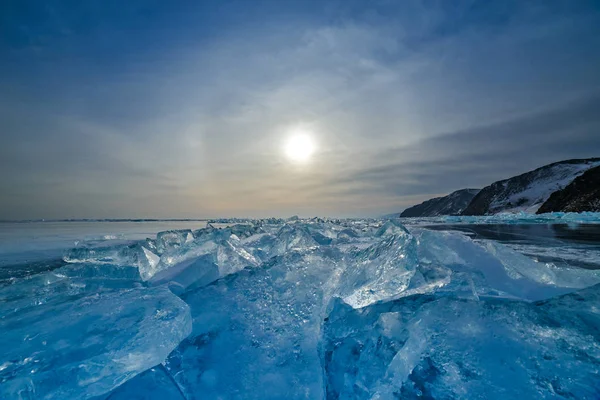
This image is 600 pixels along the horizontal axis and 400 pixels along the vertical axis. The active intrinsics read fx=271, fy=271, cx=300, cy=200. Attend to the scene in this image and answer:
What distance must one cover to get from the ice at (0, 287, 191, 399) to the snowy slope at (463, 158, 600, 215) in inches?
2729

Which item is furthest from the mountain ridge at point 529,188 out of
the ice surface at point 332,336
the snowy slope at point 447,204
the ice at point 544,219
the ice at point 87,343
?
the ice at point 87,343

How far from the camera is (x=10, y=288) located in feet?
9.04

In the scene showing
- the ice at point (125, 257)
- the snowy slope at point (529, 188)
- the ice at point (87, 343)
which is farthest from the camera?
the snowy slope at point (529, 188)

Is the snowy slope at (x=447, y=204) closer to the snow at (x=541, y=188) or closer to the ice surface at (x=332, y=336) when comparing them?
the snow at (x=541, y=188)

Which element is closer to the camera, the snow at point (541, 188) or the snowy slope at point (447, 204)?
the snow at point (541, 188)

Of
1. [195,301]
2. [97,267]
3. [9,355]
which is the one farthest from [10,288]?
[195,301]

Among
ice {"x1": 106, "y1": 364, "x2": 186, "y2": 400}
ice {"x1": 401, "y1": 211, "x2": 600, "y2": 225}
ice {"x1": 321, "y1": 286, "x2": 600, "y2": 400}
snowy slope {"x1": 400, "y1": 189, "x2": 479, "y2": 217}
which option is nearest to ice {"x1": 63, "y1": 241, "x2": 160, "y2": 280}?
ice {"x1": 106, "y1": 364, "x2": 186, "y2": 400}

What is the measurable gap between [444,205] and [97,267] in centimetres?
14132

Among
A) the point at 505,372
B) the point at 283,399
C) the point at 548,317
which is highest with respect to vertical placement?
the point at 548,317

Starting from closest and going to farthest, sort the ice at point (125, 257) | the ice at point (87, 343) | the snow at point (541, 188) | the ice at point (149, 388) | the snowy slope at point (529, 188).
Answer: the ice at point (87, 343) → the ice at point (149, 388) → the ice at point (125, 257) → the snow at point (541, 188) → the snowy slope at point (529, 188)

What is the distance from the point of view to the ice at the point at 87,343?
117 centimetres

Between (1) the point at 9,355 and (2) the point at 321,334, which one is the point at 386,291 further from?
(1) the point at 9,355

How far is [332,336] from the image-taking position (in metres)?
1.73

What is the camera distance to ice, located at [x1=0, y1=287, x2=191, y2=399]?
1174 millimetres
